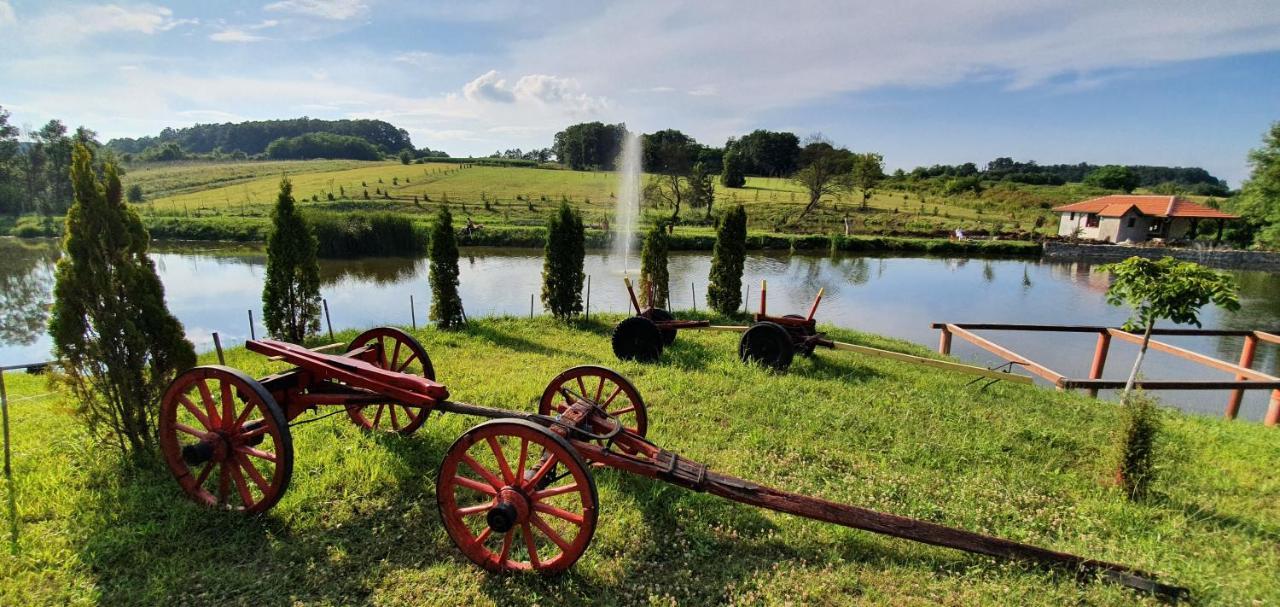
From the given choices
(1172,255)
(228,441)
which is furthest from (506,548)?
(1172,255)

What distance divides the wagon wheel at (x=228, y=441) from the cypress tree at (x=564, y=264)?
27.0 feet

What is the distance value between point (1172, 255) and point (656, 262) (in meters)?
32.7

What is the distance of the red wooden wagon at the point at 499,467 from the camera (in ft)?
10.4

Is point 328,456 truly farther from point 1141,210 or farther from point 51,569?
point 1141,210

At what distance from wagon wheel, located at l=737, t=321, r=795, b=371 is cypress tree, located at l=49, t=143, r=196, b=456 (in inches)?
246

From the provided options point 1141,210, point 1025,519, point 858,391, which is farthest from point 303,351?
point 1141,210

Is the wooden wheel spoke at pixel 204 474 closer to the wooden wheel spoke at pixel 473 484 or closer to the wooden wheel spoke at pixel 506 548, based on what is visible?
the wooden wheel spoke at pixel 473 484

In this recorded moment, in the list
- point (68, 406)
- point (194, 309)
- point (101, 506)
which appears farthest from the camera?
point (194, 309)

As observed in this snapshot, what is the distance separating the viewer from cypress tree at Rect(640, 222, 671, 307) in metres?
12.9

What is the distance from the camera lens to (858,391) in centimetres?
685

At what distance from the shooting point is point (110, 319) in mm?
4188

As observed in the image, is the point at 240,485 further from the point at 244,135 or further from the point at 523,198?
the point at 244,135

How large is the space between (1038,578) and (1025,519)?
3.00 ft

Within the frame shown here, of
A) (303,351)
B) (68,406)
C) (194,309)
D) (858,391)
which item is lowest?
(194,309)
